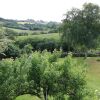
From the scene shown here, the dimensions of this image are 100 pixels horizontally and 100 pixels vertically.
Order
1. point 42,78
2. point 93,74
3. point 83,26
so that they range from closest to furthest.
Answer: point 42,78 < point 93,74 < point 83,26

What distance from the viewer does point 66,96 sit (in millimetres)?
28938

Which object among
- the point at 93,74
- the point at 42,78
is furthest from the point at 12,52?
the point at 42,78

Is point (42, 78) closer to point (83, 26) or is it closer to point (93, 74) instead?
point (93, 74)

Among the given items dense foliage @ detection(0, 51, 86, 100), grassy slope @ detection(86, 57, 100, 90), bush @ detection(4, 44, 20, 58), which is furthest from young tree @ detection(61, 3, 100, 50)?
dense foliage @ detection(0, 51, 86, 100)

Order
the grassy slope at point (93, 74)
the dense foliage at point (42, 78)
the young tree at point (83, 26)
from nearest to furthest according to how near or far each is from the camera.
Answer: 1. the dense foliage at point (42, 78)
2. the grassy slope at point (93, 74)
3. the young tree at point (83, 26)

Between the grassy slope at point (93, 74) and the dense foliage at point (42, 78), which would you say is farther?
the grassy slope at point (93, 74)

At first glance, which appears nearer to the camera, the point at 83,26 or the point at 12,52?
the point at 83,26

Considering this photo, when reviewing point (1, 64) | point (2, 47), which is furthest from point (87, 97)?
point (2, 47)

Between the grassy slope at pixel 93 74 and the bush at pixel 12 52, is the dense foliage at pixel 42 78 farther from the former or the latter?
the bush at pixel 12 52

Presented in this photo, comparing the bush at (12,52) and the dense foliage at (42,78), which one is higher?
the dense foliage at (42,78)

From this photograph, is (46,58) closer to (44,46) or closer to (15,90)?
(15,90)

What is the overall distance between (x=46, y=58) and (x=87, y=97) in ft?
15.8

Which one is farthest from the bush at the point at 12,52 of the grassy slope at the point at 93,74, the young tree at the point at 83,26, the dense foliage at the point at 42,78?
the dense foliage at the point at 42,78

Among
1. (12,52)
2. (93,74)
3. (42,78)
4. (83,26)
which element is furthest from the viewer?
(12,52)
